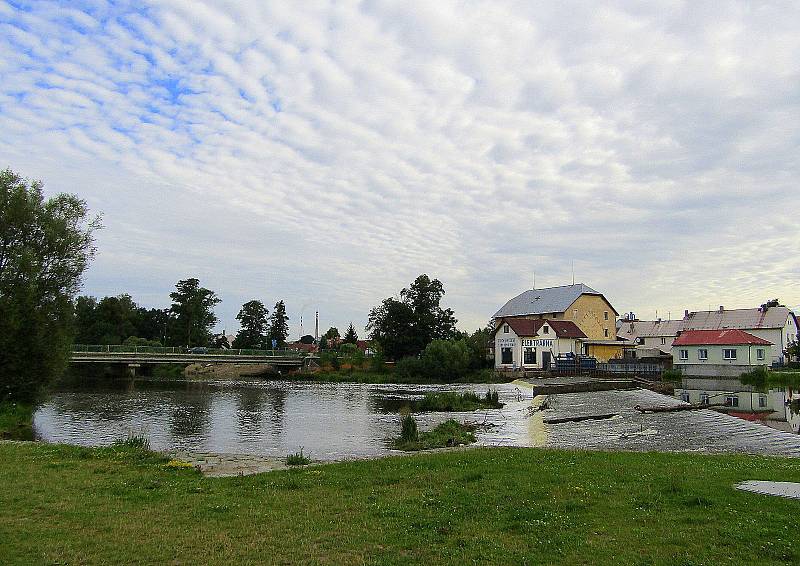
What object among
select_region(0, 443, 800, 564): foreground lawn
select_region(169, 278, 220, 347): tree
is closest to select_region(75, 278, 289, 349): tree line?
select_region(169, 278, 220, 347): tree

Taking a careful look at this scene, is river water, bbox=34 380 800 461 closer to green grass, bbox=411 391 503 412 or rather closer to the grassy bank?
green grass, bbox=411 391 503 412

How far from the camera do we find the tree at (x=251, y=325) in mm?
129500

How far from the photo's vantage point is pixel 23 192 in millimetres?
31547

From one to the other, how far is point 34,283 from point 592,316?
7579 cm

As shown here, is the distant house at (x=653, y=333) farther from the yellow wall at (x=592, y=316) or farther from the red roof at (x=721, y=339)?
the red roof at (x=721, y=339)

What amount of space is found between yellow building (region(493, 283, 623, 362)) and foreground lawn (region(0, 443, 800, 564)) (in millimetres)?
75589

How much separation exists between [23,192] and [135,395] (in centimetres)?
2846

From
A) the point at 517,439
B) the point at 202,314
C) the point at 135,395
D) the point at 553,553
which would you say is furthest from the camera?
the point at 202,314

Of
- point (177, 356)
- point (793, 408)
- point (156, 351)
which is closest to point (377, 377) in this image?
point (177, 356)

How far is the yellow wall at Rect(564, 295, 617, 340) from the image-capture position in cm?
8912

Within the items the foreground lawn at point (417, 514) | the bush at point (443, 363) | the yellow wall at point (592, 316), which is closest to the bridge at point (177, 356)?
the bush at point (443, 363)

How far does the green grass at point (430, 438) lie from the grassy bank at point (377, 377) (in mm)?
48038

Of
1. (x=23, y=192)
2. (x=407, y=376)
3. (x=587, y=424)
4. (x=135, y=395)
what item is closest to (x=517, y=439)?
(x=587, y=424)

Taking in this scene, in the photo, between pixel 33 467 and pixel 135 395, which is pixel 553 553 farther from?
pixel 135 395
